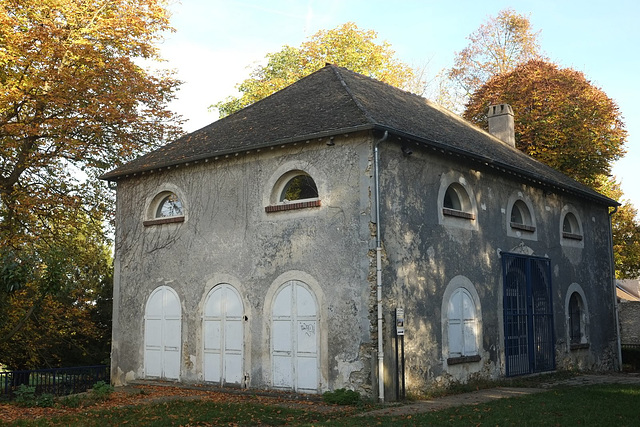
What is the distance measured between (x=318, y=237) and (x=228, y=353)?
137 inches

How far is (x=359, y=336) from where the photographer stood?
12.8 meters

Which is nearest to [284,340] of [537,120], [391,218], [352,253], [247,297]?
[247,297]

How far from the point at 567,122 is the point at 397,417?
70.4 ft

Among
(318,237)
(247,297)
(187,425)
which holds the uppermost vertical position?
(318,237)

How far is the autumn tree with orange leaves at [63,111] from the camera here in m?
20.4

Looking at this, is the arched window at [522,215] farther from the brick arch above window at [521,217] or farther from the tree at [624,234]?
the tree at [624,234]

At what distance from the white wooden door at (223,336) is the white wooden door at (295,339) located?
102 cm

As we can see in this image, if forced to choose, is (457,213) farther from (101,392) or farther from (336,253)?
(101,392)

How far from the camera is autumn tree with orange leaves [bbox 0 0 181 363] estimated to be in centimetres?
2036

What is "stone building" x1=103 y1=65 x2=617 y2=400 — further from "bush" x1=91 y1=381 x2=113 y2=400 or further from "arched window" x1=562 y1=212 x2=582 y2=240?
"bush" x1=91 y1=381 x2=113 y2=400

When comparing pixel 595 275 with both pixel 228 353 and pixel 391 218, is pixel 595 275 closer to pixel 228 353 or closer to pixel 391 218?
pixel 391 218

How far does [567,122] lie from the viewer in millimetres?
28734

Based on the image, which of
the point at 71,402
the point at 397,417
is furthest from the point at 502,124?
the point at 71,402

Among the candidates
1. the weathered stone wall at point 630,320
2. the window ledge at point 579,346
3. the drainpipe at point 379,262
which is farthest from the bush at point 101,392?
the weathered stone wall at point 630,320
